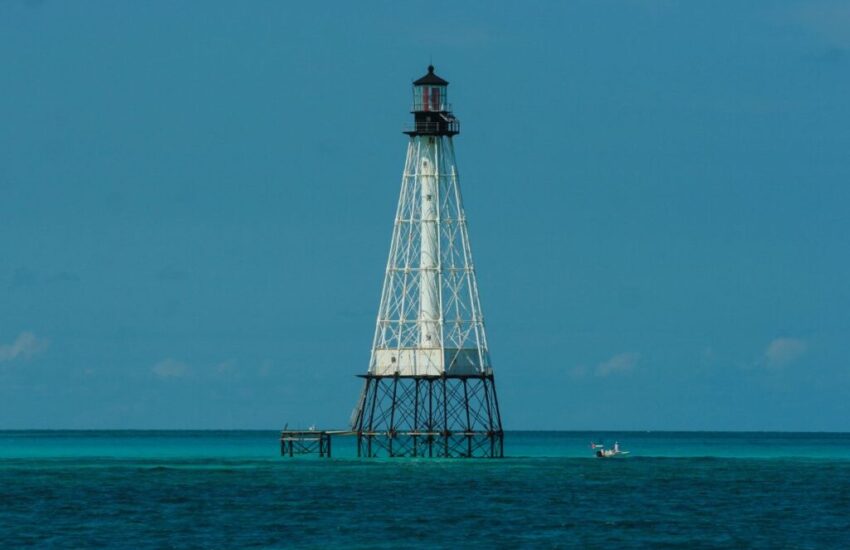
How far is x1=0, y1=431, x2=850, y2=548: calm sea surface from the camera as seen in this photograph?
67.0 meters

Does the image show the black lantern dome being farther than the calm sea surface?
Yes

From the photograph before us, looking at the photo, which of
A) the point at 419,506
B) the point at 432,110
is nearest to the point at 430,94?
the point at 432,110

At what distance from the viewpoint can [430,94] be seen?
356ft

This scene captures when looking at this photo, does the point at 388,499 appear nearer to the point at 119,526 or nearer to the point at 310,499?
the point at 310,499

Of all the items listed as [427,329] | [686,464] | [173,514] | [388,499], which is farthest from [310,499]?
[686,464]

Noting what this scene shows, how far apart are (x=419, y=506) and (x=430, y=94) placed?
35.6 meters

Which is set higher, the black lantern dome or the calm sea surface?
the black lantern dome

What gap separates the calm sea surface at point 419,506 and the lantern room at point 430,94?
1970 centimetres

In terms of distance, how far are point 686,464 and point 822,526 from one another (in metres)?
48.3

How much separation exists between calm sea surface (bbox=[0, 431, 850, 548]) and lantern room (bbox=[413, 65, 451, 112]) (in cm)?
1970

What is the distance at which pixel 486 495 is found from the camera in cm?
8431

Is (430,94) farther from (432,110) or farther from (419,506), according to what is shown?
(419,506)

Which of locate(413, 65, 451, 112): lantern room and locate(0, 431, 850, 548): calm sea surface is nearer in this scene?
locate(0, 431, 850, 548): calm sea surface

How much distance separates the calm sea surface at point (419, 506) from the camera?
67000 mm
